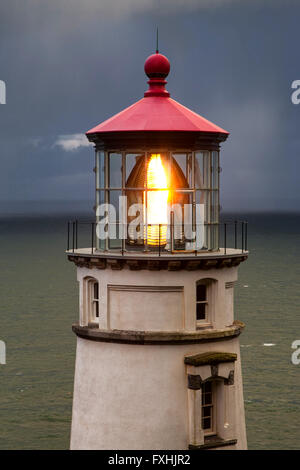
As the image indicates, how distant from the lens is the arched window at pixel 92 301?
19.4 meters

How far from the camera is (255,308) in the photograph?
83312 mm

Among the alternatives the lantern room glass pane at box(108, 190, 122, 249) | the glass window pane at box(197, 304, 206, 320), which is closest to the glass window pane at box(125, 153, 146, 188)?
the lantern room glass pane at box(108, 190, 122, 249)

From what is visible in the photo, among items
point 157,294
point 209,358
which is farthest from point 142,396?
point 157,294

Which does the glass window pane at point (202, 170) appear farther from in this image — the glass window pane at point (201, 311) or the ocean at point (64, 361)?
the ocean at point (64, 361)

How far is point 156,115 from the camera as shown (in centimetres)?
1917

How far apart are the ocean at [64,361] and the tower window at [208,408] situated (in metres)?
23.7

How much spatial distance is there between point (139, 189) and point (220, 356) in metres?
3.31

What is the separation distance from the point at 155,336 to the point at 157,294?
0.74 meters

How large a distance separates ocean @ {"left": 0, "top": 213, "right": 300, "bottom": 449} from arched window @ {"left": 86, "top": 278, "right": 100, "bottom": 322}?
23.7 m

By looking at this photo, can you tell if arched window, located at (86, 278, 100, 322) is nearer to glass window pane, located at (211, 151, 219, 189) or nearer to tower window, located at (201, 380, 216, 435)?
tower window, located at (201, 380, 216, 435)

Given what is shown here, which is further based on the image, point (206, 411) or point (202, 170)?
point (202, 170)

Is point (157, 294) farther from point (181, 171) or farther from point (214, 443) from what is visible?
point (214, 443)

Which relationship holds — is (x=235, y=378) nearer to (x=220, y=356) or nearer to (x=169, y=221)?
(x=220, y=356)
